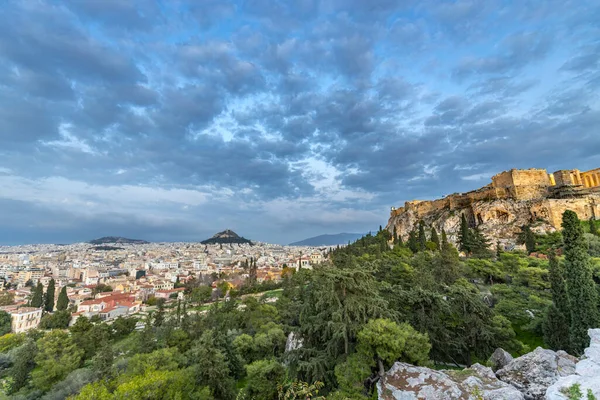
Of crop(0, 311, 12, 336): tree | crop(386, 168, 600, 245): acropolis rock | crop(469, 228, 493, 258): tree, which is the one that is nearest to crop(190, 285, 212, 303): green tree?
crop(0, 311, 12, 336): tree

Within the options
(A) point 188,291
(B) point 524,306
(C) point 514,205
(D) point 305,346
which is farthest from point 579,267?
(A) point 188,291

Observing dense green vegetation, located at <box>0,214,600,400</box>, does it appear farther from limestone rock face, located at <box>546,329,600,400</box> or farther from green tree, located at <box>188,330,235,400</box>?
limestone rock face, located at <box>546,329,600,400</box>

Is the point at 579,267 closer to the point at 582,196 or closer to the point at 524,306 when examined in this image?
the point at 524,306

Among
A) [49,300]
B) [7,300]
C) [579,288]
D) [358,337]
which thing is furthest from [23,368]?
[7,300]

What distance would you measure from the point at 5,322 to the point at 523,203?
8497 centimetres

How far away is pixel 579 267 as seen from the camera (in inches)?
495

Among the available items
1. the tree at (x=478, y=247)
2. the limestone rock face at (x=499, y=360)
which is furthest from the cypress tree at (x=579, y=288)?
the tree at (x=478, y=247)

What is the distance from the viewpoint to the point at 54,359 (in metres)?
24.6

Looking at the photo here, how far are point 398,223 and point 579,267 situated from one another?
202 ft

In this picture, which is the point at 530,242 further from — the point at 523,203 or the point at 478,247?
the point at 523,203

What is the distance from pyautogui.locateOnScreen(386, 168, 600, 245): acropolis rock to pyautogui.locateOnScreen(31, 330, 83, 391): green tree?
2061 inches

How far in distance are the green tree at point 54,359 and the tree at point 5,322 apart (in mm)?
28152

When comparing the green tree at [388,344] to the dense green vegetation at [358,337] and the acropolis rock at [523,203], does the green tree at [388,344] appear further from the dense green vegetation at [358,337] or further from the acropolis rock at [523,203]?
the acropolis rock at [523,203]

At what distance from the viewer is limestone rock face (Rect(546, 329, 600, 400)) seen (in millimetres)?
6304
